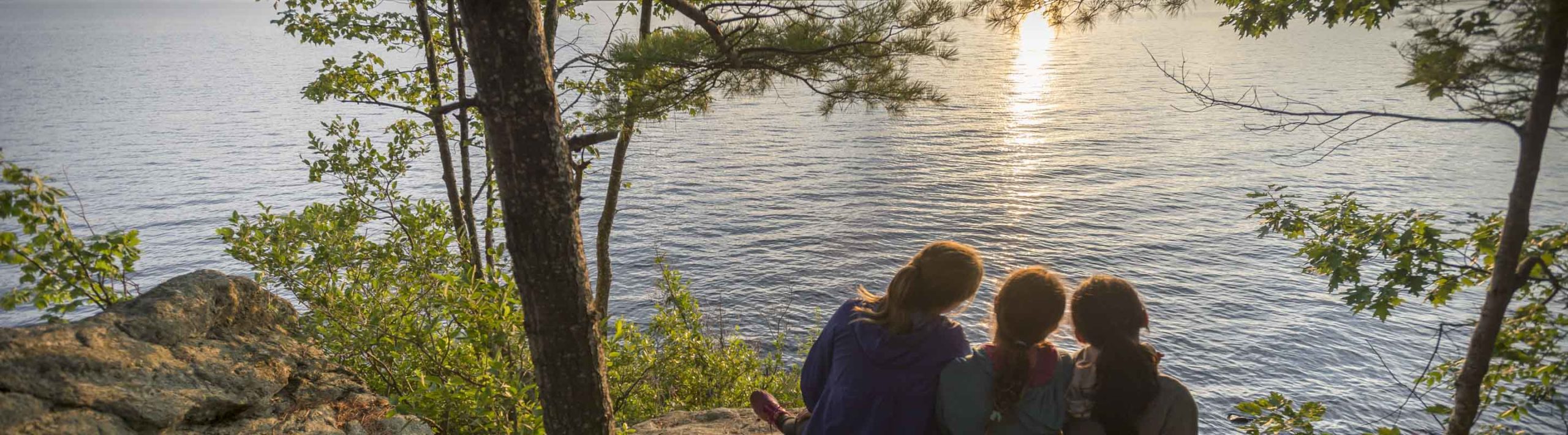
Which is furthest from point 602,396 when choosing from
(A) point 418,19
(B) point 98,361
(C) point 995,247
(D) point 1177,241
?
(D) point 1177,241

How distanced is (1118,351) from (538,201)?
2.74 metres

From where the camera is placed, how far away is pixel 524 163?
3.96 metres

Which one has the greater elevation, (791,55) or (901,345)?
(791,55)

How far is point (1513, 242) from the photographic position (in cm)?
486

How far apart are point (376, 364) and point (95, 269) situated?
1.74 meters

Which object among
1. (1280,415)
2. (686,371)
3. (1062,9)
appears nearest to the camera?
(1280,415)

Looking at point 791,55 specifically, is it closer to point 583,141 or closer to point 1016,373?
point 583,141

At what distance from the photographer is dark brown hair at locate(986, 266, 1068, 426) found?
3.54 metres

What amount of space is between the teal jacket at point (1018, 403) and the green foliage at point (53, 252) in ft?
14.0

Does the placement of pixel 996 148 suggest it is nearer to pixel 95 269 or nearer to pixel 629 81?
pixel 629 81

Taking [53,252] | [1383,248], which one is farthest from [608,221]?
[1383,248]

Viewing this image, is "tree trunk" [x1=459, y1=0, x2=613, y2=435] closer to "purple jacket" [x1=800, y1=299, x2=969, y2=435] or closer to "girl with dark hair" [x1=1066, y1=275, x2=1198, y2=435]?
"purple jacket" [x1=800, y1=299, x2=969, y2=435]

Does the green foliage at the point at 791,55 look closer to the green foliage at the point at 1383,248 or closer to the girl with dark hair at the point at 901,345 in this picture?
the girl with dark hair at the point at 901,345

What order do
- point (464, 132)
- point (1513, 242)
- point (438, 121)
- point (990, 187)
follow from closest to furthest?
point (1513, 242) < point (438, 121) < point (464, 132) < point (990, 187)
